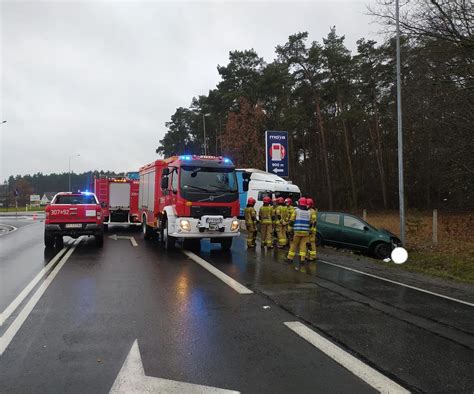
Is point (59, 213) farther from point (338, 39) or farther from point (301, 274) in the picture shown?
point (338, 39)

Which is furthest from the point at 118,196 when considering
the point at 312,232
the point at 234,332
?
the point at 234,332

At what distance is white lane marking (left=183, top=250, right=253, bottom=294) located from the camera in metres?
8.10

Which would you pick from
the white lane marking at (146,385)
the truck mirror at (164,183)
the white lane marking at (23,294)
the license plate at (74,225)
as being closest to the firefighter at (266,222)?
the truck mirror at (164,183)

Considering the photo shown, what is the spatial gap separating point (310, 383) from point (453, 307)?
406 centimetres

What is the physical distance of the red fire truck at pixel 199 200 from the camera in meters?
12.9

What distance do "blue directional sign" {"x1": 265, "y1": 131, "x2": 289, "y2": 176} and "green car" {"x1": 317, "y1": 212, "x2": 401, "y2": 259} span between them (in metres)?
8.53

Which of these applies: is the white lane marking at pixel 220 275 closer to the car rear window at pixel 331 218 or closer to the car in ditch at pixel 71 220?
the car in ditch at pixel 71 220

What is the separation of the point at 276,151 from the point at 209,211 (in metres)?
11.9

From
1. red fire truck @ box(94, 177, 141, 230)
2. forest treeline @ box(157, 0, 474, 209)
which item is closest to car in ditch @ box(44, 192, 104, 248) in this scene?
red fire truck @ box(94, 177, 141, 230)

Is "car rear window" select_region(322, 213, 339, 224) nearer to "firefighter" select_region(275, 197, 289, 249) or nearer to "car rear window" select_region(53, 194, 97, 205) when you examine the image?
"firefighter" select_region(275, 197, 289, 249)

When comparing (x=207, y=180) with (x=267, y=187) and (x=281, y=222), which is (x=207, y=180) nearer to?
(x=281, y=222)

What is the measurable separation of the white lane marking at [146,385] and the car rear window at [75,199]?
11.3m

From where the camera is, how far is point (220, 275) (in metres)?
9.57

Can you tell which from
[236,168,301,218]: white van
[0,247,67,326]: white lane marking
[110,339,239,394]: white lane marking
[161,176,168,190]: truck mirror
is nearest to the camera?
[110,339,239,394]: white lane marking
